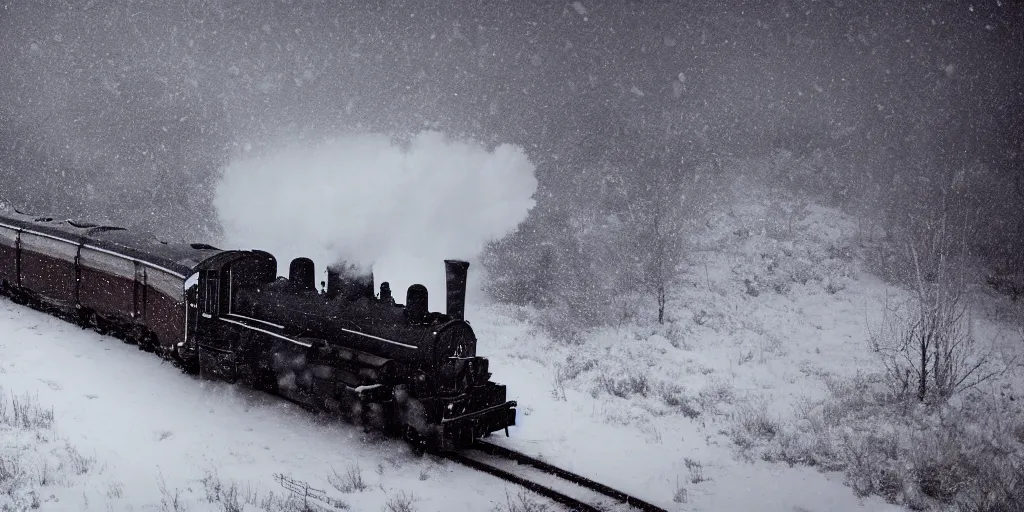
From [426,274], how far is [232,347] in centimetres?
865

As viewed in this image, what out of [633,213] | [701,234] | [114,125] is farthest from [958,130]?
[114,125]

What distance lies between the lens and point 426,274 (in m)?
17.5

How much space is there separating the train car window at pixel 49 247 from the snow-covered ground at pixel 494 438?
1.45 metres

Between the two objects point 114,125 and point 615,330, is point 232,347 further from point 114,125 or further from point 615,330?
point 114,125

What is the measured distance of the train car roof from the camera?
9.80 m

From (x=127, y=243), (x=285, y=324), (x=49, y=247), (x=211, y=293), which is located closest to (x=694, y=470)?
(x=285, y=324)

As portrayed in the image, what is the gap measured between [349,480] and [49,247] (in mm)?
9984

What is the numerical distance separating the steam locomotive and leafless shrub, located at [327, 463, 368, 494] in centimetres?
83

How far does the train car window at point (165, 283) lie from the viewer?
959 cm

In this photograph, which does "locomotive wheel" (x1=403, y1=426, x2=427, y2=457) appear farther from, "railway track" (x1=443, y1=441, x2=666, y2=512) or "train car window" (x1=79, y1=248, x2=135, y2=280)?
"train car window" (x1=79, y1=248, x2=135, y2=280)

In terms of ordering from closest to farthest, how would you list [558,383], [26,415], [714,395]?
[26,415] → [714,395] → [558,383]

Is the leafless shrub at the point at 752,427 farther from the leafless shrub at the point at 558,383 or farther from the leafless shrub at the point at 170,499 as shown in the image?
the leafless shrub at the point at 170,499

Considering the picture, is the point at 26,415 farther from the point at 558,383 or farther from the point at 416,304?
the point at 558,383

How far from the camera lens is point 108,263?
11023 mm
